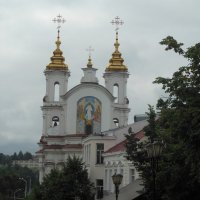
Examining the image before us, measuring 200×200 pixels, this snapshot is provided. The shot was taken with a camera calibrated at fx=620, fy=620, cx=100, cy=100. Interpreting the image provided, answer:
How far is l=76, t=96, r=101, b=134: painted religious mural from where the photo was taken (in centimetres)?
7500

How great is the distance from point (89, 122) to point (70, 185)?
1229 inches

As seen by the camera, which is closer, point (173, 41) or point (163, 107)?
point (173, 41)

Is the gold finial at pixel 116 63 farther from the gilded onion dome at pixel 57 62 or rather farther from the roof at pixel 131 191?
the roof at pixel 131 191

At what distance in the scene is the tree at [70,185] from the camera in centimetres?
4381

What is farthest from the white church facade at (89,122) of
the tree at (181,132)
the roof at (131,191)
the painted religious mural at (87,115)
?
the tree at (181,132)

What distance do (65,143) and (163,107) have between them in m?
51.0

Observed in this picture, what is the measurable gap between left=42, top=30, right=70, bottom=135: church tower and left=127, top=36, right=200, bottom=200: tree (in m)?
62.0

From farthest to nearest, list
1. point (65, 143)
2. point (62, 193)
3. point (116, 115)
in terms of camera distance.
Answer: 1. point (116, 115)
2. point (65, 143)
3. point (62, 193)

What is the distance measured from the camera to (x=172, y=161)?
73.4ft

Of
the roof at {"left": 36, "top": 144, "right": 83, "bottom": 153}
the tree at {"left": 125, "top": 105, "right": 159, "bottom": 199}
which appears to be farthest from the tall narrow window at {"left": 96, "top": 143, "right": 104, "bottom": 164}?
the roof at {"left": 36, "top": 144, "right": 83, "bottom": 153}

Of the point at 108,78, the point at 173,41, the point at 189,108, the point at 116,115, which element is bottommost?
the point at 189,108

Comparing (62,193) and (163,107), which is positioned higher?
(163,107)

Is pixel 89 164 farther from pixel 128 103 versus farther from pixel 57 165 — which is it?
pixel 128 103

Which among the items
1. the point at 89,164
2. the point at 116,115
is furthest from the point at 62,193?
the point at 116,115
